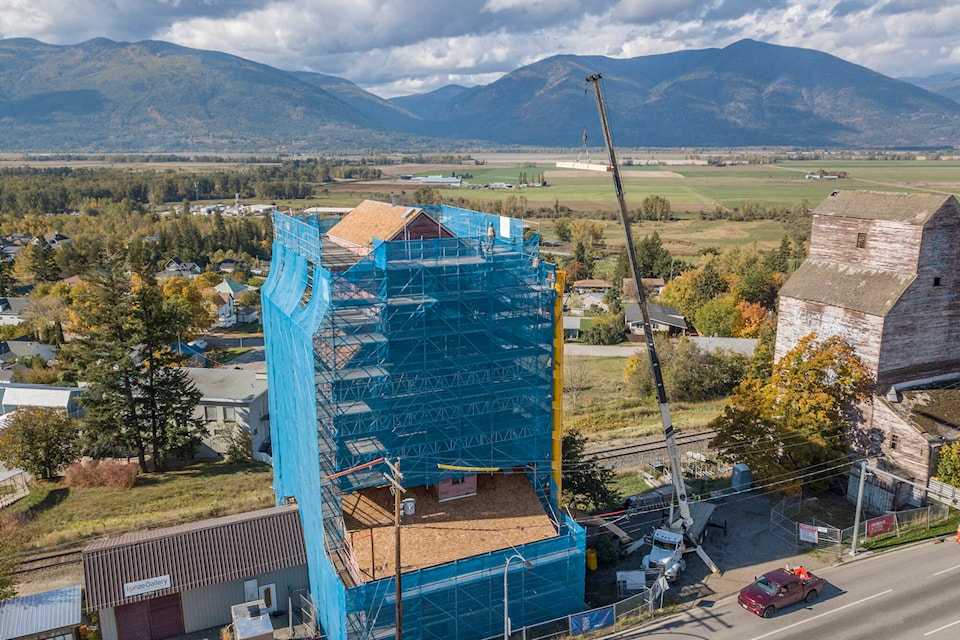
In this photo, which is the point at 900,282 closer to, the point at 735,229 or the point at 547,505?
the point at 547,505

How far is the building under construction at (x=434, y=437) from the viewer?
2084cm

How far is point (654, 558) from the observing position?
24.6 m

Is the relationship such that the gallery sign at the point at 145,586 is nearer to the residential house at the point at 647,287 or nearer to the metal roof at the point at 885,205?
the metal roof at the point at 885,205

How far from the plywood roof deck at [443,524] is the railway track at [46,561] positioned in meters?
Result: 12.8

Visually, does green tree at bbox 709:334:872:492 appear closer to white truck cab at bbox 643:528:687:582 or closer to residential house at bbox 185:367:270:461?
white truck cab at bbox 643:528:687:582

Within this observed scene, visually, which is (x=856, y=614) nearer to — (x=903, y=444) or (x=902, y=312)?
(x=903, y=444)

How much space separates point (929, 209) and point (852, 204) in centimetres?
359

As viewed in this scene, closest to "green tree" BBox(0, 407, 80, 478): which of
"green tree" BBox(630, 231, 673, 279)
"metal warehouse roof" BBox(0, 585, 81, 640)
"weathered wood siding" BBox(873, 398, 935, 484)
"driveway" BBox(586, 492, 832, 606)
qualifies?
"metal warehouse roof" BBox(0, 585, 81, 640)

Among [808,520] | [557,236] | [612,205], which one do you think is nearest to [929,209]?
[808,520]

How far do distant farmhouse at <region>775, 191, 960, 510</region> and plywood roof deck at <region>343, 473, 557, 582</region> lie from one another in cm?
1685

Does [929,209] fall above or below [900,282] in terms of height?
above

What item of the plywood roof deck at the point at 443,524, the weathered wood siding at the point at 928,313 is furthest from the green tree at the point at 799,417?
the plywood roof deck at the point at 443,524

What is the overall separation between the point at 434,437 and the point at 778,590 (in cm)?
1237

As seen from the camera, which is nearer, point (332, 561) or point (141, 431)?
point (332, 561)
